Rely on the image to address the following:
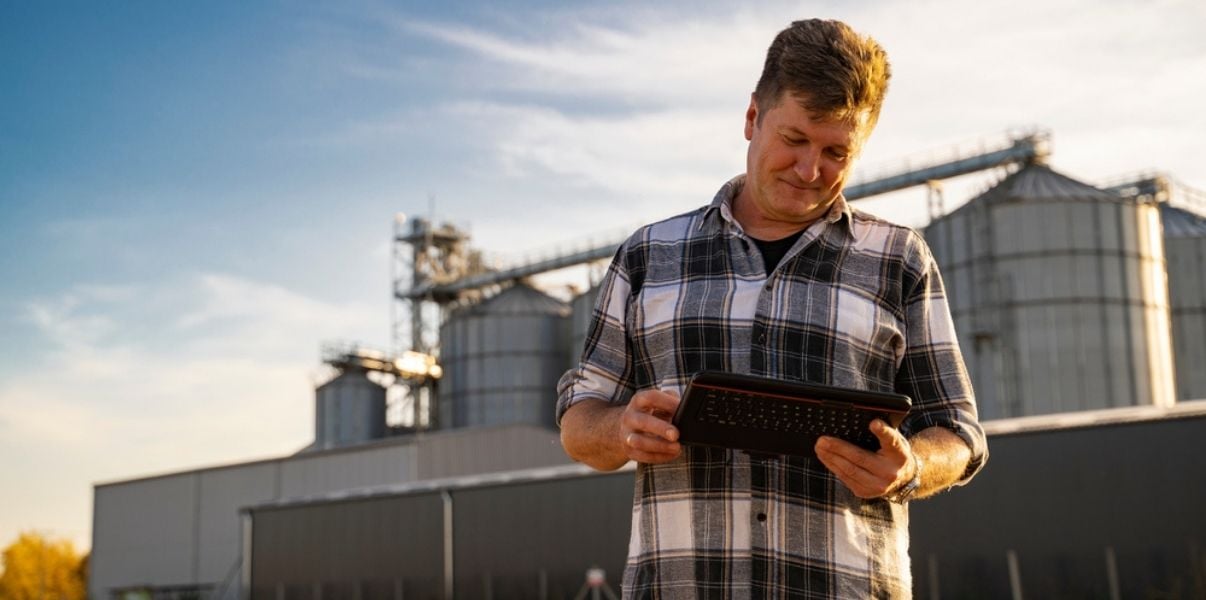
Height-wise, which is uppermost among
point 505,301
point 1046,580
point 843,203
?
point 505,301

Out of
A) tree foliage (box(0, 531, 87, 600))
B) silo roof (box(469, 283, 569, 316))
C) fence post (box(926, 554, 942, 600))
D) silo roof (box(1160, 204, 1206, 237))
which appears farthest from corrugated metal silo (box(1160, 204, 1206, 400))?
tree foliage (box(0, 531, 87, 600))

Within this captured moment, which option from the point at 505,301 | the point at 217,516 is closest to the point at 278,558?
the point at 217,516

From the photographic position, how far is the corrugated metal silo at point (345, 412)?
1698 inches

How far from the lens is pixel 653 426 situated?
2.38 meters

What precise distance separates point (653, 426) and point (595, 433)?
252 mm

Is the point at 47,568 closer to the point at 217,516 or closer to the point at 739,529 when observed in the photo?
the point at 217,516

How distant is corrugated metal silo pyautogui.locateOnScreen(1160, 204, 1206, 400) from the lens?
30391 millimetres

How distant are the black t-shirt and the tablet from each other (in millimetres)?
445

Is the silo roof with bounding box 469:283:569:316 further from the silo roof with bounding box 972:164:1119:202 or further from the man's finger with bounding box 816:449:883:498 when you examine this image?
the man's finger with bounding box 816:449:883:498

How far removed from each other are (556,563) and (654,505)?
66.8 ft

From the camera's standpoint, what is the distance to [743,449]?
237cm

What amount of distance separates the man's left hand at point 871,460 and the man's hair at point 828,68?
64 centimetres

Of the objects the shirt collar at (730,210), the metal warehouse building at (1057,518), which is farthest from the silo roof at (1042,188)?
the shirt collar at (730,210)

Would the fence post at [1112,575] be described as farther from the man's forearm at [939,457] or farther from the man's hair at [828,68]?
the man's hair at [828,68]
